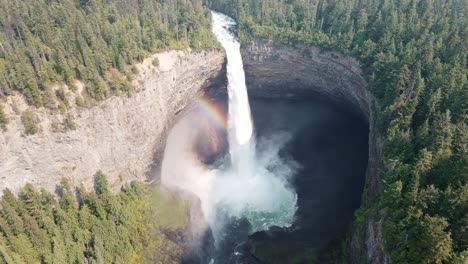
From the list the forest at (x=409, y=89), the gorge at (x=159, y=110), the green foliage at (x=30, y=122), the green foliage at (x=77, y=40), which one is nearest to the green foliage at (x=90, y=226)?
the gorge at (x=159, y=110)

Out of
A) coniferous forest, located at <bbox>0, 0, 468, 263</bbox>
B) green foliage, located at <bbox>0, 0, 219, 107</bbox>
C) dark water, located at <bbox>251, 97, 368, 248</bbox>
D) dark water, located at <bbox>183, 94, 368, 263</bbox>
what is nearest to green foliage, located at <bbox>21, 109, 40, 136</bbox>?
green foliage, located at <bbox>0, 0, 219, 107</bbox>

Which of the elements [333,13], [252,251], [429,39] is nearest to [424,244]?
[252,251]

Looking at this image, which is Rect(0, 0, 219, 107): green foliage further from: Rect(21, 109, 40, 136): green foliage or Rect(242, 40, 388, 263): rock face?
Rect(242, 40, 388, 263): rock face

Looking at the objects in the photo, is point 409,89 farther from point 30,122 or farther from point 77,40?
point 30,122

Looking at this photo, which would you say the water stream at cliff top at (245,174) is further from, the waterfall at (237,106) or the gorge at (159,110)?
the gorge at (159,110)

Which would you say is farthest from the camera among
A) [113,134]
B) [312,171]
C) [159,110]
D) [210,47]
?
→ [210,47]

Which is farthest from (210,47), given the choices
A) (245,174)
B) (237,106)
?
(245,174)
